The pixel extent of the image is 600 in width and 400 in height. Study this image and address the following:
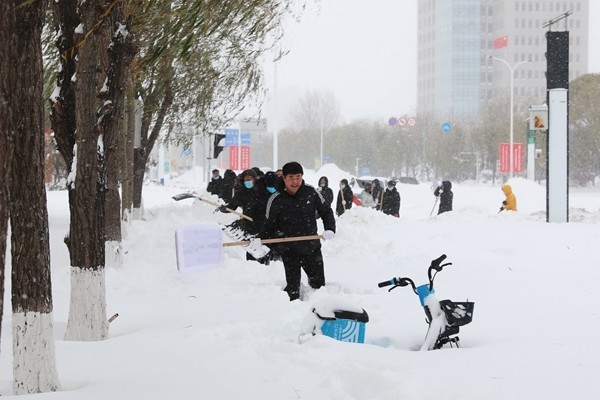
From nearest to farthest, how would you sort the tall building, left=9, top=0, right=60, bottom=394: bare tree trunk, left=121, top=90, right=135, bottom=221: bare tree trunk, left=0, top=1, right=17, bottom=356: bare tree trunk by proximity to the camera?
left=0, top=1, right=17, bottom=356: bare tree trunk
left=9, top=0, right=60, bottom=394: bare tree trunk
left=121, top=90, right=135, bottom=221: bare tree trunk
the tall building

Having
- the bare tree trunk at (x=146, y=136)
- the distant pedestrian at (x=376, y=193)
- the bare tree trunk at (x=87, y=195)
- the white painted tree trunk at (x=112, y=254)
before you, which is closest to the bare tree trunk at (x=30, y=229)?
the bare tree trunk at (x=87, y=195)

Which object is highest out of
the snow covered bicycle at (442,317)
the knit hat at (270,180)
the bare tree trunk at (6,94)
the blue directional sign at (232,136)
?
the blue directional sign at (232,136)

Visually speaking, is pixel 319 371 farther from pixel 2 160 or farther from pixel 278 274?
pixel 278 274

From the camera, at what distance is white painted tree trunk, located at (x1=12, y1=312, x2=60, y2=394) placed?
4.67m

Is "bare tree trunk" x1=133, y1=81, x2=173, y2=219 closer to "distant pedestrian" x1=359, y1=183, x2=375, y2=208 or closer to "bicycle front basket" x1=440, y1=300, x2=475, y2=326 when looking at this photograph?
"distant pedestrian" x1=359, y1=183, x2=375, y2=208

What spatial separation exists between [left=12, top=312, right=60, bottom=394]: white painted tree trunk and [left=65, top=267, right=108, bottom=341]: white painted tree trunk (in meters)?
→ 1.69

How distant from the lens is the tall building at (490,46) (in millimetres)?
123562

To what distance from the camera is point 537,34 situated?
124 meters

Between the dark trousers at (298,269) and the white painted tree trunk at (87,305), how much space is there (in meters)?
2.36

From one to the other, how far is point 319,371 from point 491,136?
60.9 metres

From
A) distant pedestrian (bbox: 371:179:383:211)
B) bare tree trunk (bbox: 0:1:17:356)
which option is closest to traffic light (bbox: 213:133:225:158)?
distant pedestrian (bbox: 371:179:383:211)

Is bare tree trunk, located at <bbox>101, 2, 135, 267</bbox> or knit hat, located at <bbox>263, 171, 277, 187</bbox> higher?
bare tree trunk, located at <bbox>101, 2, 135, 267</bbox>

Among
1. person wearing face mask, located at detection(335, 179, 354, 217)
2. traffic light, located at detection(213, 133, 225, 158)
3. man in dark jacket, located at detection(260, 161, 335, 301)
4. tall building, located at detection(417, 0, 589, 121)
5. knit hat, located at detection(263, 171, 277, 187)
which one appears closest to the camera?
man in dark jacket, located at detection(260, 161, 335, 301)

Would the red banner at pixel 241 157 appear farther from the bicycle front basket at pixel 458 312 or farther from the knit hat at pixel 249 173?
the bicycle front basket at pixel 458 312
